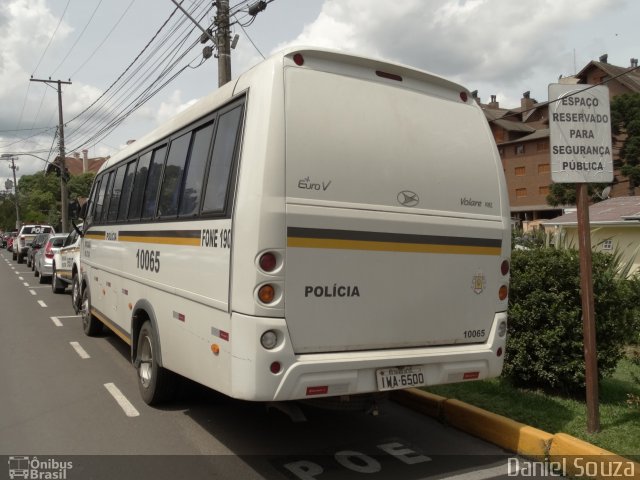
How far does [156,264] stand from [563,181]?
3.77m

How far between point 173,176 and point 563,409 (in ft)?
13.9

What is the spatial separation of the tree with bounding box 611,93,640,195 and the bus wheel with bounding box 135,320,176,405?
4313cm

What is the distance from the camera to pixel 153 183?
19.9 feet

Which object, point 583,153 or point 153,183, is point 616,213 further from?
point 153,183

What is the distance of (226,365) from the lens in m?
4.03

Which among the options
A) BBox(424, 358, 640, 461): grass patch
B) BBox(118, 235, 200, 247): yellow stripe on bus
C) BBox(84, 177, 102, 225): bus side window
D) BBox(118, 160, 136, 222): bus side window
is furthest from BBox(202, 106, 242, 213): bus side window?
BBox(84, 177, 102, 225): bus side window

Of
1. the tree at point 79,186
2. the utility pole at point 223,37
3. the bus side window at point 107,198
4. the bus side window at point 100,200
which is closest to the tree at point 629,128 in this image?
the utility pole at point 223,37

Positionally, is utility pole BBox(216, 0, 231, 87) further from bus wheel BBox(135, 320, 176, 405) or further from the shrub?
the shrub

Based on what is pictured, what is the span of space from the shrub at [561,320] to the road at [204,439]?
4.08ft

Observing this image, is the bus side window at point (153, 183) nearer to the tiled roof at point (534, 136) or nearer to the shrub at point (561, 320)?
the shrub at point (561, 320)

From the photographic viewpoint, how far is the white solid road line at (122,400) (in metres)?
5.77

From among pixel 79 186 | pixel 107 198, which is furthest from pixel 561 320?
pixel 79 186

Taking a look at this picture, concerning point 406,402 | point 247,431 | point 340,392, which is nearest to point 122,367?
point 247,431

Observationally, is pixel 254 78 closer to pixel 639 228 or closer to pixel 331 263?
pixel 331 263
